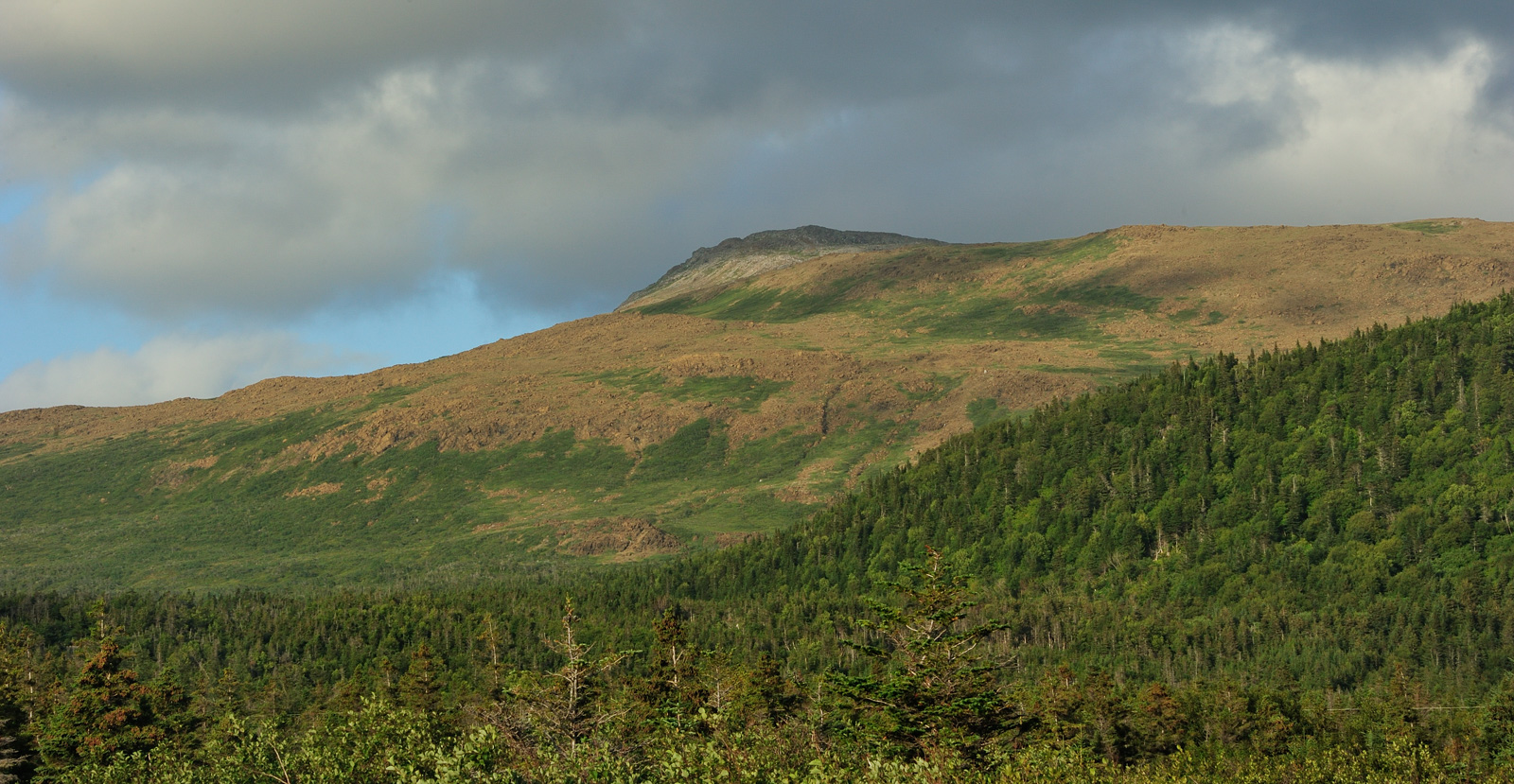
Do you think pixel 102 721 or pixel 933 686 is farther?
pixel 102 721

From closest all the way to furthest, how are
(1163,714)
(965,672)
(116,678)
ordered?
(965,672)
(116,678)
(1163,714)

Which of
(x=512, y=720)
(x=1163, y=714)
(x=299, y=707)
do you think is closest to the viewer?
(x=512, y=720)

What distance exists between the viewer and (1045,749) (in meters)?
59.6

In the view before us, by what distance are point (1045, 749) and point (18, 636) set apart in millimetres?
163512

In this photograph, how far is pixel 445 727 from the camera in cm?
8550

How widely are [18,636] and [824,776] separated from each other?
556 feet

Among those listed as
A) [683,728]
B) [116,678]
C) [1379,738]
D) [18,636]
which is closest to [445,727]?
[116,678]

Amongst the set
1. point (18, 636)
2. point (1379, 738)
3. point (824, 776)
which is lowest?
point (1379, 738)

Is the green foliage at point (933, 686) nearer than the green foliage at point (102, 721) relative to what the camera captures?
Yes

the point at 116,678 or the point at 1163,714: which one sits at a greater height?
the point at 116,678

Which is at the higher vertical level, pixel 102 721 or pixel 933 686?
pixel 933 686

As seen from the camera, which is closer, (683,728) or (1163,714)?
(683,728)

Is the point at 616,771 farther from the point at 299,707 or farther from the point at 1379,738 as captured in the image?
the point at 299,707

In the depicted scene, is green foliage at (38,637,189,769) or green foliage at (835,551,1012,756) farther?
green foliage at (38,637,189,769)
